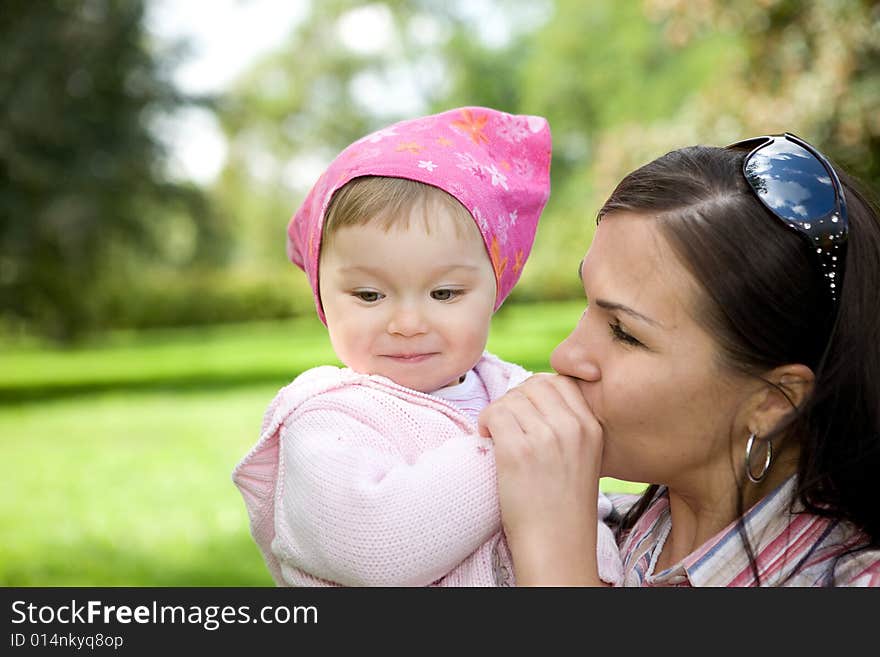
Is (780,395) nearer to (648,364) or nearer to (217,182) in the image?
(648,364)

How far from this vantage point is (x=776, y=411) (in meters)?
1.93

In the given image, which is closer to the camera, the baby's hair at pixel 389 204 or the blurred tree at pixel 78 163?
the baby's hair at pixel 389 204

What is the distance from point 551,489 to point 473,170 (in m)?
0.80

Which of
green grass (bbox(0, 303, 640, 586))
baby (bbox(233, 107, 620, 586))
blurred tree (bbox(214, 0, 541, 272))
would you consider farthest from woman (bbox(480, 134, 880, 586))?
blurred tree (bbox(214, 0, 541, 272))

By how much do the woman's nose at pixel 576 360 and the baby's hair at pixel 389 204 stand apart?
16.1 inches

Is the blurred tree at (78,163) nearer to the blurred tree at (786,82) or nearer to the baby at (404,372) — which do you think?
the blurred tree at (786,82)

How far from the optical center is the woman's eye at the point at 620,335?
1.89 meters

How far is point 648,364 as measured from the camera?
1879 mm

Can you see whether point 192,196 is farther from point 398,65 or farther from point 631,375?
point 631,375

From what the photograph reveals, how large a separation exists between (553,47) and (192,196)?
1606 cm

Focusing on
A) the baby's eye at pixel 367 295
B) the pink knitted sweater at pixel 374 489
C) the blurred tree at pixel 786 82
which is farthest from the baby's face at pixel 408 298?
the blurred tree at pixel 786 82

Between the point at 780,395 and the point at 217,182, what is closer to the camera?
the point at 780,395

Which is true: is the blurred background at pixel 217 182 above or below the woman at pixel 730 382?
above

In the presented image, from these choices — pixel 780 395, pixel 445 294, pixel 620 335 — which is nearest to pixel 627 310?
pixel 620 335
